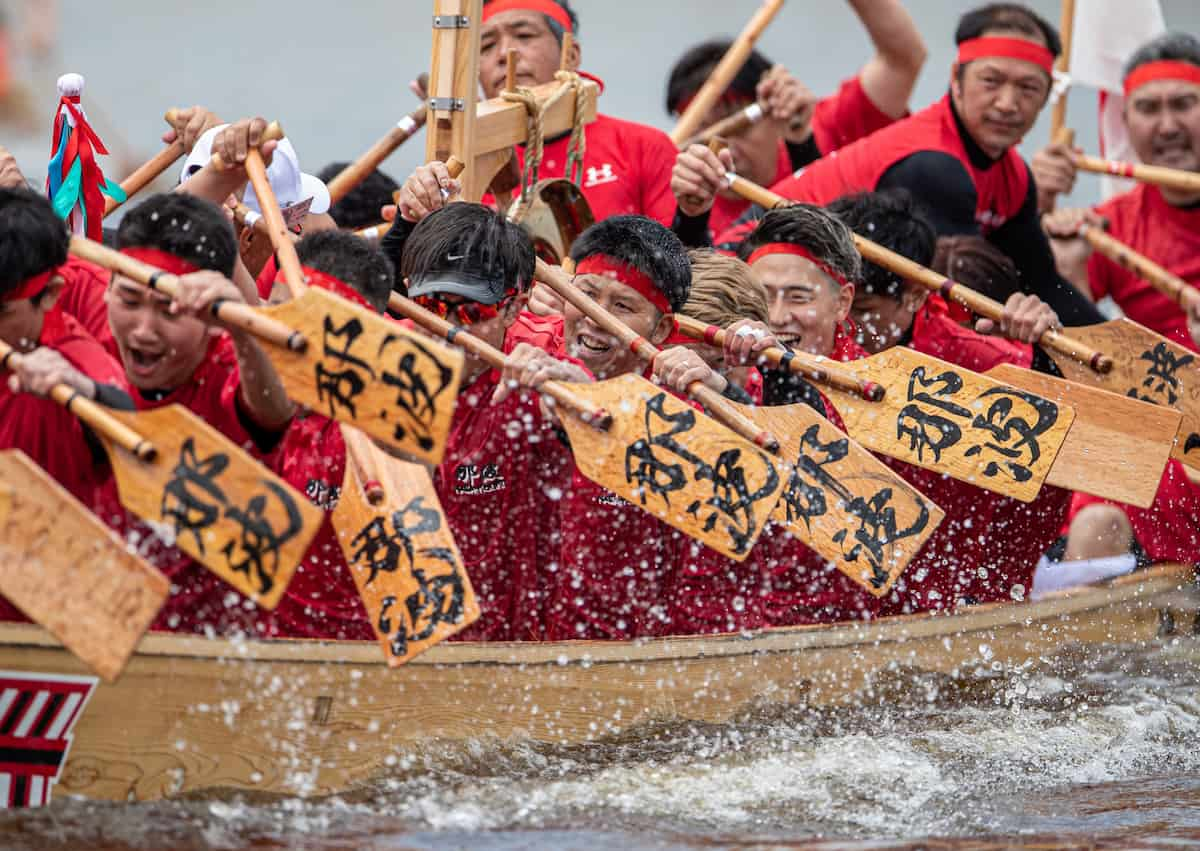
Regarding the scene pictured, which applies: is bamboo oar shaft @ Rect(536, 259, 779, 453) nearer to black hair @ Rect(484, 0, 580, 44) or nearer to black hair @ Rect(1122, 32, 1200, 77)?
black hair @ Rect(484, 0, 580, 44)

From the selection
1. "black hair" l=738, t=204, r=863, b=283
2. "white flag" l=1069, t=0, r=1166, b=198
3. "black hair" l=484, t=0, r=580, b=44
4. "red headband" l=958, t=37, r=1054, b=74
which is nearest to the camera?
"black hair" l=738, t=204, r=863, b=283

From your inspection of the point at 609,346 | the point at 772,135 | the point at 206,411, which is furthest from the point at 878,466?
the point at 772,135

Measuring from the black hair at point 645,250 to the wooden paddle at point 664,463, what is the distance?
0.46 m

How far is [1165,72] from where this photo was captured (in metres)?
6.61

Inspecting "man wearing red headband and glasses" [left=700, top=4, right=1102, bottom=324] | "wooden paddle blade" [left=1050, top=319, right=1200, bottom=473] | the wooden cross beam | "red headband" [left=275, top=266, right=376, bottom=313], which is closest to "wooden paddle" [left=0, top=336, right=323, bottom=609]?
"red headband" [left=275, top=266, right=376, bottom=313]

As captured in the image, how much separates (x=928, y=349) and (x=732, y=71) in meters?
1.84

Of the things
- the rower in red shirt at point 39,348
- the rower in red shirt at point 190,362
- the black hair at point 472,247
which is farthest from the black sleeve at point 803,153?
the rower in red shirt at point 39,348

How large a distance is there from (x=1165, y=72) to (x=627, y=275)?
340cm

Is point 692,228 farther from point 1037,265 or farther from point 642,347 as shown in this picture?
point 1037,265

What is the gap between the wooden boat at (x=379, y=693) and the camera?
3115 mm

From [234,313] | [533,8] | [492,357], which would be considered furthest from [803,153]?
[234,313]

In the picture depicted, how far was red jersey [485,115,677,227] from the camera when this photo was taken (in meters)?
5.59

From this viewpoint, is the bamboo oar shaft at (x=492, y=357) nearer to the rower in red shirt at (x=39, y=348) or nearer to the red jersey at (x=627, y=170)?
the rower in red shirt at (x=39, y=348)

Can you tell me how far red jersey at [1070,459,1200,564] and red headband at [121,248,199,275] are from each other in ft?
9.75
